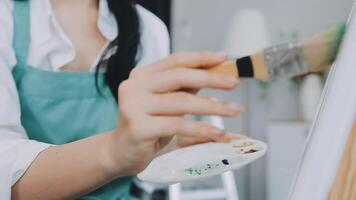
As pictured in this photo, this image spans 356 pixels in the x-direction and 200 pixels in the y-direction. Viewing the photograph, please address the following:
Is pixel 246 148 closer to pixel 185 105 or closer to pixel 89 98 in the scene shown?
pixel 185 105

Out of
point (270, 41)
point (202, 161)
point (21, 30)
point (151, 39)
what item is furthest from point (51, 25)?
point (270, 41)

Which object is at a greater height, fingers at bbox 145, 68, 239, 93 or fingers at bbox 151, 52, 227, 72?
fingers at bbox 151, 52, 227, 72

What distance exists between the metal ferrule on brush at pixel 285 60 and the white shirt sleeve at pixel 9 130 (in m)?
0.24

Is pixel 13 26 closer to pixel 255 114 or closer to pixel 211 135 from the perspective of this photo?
pixel 211 135

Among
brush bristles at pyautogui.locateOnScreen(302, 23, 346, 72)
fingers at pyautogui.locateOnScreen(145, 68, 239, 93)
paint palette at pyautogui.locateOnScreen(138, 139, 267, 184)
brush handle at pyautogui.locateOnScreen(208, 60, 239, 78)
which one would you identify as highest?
brush bristles at pyautogui.locateOnScreen(302, 23, 346, 72)

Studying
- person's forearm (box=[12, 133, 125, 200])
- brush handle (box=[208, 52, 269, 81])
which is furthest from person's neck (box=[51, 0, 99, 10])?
brush handle (box=[208, 52, 269, 81])

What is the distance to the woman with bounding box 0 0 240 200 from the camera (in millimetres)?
337

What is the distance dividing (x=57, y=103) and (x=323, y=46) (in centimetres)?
39

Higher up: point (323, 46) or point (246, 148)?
point (323, 46)

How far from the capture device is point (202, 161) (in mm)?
395

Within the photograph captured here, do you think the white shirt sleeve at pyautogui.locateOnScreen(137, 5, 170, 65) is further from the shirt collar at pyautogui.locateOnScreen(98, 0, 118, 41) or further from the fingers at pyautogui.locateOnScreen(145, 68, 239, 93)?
the fingers at pyautogui.locateOnScreen(145, 68, 239, 93)

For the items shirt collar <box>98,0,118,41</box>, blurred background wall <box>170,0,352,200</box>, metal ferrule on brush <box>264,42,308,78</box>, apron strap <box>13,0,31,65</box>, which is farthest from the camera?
blurred background wall <box>170,0,352,200</box>

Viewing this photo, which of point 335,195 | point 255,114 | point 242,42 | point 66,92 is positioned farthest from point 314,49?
point 255,114

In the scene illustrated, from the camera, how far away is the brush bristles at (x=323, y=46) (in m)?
0.31
